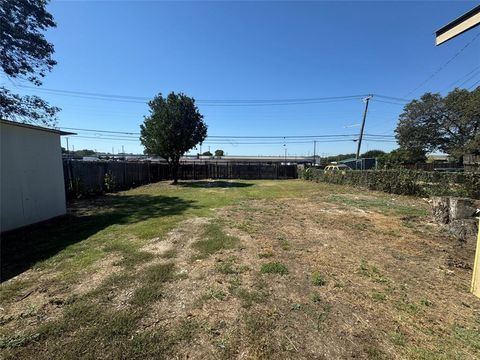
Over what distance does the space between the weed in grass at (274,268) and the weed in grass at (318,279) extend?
0.41m

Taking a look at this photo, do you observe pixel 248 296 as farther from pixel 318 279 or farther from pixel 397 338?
pixel 397 338

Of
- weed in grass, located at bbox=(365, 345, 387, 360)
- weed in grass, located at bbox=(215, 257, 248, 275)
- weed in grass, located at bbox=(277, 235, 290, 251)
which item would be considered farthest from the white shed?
weed in grass, located at bbox=(365, 345, 387, 360)

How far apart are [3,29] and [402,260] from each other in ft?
47.2

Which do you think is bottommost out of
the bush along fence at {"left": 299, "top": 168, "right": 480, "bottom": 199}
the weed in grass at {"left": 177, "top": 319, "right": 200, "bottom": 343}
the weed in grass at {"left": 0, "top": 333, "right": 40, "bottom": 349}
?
the weed in grass at {"left": 177, "top": 319, "right": 200, "bottom": 343}

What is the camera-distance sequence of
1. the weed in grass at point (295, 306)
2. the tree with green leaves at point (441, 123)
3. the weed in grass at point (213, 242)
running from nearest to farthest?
the weed in grass at point (295, 306), the weed in grass at point (213, 242), the tree with green leaves at point (441, 123)

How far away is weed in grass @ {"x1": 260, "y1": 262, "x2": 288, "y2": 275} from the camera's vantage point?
3.80m

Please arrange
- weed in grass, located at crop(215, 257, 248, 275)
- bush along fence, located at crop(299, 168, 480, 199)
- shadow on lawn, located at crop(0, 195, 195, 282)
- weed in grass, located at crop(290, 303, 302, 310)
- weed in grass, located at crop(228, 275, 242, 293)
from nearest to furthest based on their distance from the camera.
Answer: weed in grass, located at crop(290, 303, 302, 310) < weed in grass, located at crop(228, 275, 242, 293) < weed in grass, located at crop(215, 257, 248, 275) < shadow on lawn, located at crop(0, 195, 195, 282) < bush along fence, located at crop(299, 168, 480, 199)

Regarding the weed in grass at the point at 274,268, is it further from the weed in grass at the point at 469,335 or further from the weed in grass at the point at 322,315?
the weed in grass at the point at 469,335

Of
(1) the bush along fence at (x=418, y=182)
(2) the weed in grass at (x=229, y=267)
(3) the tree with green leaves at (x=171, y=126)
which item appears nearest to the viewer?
(2) the weed in grass at (x=229, y=267)

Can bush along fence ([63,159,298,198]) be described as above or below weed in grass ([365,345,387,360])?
above

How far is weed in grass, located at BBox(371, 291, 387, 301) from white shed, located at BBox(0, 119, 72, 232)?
705 cm

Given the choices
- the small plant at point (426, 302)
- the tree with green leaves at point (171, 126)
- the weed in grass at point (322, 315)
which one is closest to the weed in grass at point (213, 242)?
the weed in grass at point (322, 315)

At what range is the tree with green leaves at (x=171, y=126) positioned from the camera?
59.0 ft

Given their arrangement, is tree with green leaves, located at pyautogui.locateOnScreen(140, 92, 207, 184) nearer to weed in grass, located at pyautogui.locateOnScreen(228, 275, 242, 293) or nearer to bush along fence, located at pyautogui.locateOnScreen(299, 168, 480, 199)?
bush along fence, located at pyautogui.locateOnScreen(299, 168, 480, 199)
